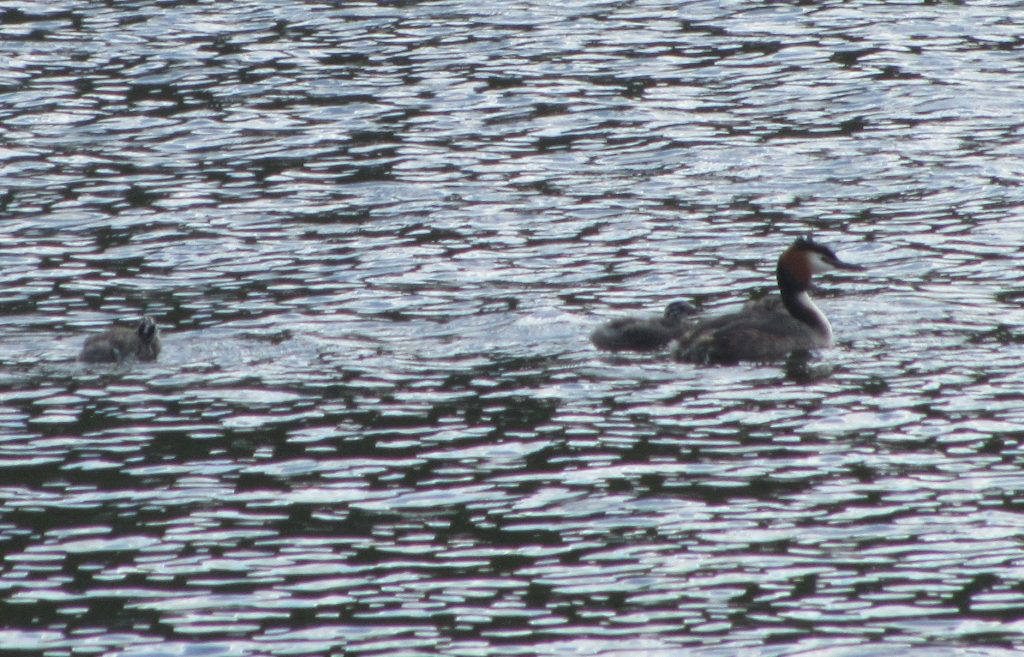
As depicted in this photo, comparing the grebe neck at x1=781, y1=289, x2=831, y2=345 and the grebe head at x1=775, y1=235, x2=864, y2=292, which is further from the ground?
the grebe head at x1=775, y1=235, x2=864, y2=292

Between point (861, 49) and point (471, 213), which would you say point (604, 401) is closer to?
point (471, 213)

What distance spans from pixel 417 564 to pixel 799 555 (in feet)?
7.27

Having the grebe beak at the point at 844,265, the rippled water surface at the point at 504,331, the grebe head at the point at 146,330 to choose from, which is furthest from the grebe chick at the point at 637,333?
the grebe head at the point at 146,330

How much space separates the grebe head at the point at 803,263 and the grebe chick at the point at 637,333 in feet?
4.15

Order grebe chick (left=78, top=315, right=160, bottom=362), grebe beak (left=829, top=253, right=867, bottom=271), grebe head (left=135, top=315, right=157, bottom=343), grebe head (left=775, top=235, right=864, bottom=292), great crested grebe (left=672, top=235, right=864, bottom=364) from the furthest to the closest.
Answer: grebe beak (left=829, top=253, right=867, bottom=271)
grebe head (left=775, top=235, right=864, bottom=292)
great crested grebe (left=672, top=235, right=864, bottom=364)
grebe head (left=135, top=315, right=157, bottom=343)
grebe chick (left=78, top=315, right=160, bottom=362)

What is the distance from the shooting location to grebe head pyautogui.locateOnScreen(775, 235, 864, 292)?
696 inches

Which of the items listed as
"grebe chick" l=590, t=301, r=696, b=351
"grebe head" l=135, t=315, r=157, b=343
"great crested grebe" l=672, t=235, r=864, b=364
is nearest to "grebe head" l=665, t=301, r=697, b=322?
"grebe chick" l=590, t=301, r=696, b=351

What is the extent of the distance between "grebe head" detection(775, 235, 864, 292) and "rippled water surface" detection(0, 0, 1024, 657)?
0.53 metres

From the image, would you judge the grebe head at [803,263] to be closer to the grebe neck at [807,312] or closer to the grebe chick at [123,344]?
the grebe neck at [807,312]

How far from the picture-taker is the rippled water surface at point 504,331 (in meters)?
11.4

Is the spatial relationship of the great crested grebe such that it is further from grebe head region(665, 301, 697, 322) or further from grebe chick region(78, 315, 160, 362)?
grebe chick region(78, 315, 160, 362)

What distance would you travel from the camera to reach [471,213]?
2156 cm

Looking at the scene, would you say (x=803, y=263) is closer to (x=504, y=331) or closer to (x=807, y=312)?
(x=807, y=312)

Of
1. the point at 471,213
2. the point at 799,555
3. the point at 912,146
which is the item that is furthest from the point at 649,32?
the point at 799,555
